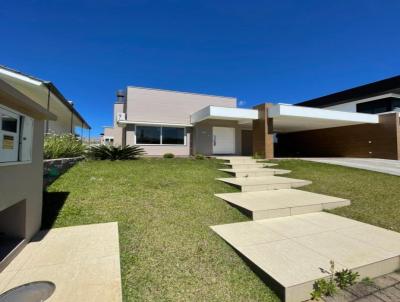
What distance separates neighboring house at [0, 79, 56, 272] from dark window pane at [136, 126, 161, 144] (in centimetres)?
1217

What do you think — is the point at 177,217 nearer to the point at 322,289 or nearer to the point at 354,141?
the point at 322,289

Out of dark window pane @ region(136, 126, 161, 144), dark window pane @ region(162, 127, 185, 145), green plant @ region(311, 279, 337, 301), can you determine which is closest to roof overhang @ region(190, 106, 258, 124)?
dark window pane @ region(162, 127, 185, 145)

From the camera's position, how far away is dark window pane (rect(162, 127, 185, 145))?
16.3m

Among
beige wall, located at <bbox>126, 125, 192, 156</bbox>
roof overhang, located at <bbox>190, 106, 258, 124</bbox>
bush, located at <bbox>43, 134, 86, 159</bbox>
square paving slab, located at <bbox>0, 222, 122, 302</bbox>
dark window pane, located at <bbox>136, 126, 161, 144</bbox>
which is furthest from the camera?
dark window pane, located at <bbox>136, 126, 161, 144</bbox>

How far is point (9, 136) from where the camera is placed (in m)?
2.62

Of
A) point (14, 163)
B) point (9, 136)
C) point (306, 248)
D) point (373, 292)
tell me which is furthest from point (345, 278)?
point (9, 136)

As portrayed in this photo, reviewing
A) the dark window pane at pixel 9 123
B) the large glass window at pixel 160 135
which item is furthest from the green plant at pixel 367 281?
the large glass window at pixel 160 135

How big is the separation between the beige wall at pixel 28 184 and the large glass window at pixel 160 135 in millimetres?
12217

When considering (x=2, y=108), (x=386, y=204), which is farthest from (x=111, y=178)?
(x=386, y=204)

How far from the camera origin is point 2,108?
2432 mm

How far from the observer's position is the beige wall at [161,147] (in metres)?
15.5

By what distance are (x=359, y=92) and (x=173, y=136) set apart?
17.9 metres

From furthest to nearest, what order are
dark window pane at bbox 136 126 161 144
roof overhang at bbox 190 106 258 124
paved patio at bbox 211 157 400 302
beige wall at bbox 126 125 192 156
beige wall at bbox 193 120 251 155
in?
beige wall at bbox 193 120 251 155, dark window pane at bbox 136 126 161 144, beige wall at bbox 126 125 192 156, roof overhang at bbox 190 106 258 124, paved patio at bbox 211 157 400 302

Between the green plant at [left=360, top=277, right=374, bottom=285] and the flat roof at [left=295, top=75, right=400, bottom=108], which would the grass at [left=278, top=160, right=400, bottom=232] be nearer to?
the green plant at [left=360, top=277, right=374, bottom=285]
